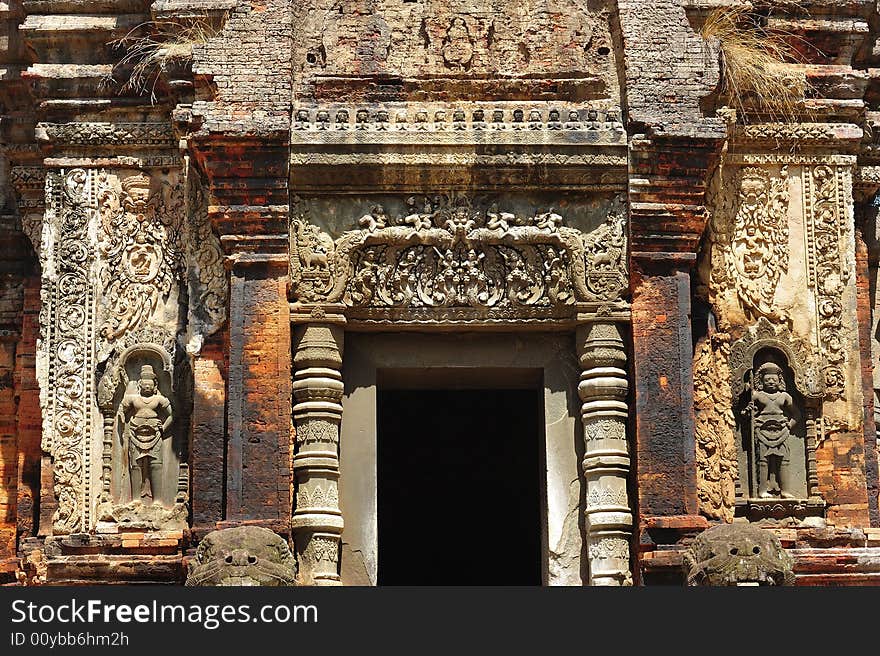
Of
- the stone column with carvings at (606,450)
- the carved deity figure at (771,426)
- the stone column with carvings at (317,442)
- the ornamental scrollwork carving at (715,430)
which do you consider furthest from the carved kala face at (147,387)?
the carved deity figure at (771,426)

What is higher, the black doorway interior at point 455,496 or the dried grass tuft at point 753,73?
the dried grass tuft at point 753,73

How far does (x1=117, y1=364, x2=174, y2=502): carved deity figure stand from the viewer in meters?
12.9

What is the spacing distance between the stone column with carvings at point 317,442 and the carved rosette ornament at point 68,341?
1585 millimetres

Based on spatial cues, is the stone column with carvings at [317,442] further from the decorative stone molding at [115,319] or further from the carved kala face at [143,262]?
the carved kala face at [143,262]

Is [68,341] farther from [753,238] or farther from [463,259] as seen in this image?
[753,238]

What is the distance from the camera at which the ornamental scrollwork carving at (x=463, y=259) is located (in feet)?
42.1

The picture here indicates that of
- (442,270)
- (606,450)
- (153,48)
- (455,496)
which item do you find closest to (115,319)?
(153,48)

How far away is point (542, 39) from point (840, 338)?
309cm

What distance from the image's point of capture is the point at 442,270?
12.9 metres

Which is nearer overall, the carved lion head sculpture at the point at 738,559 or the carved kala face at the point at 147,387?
the carved lion head sculpture at the point at 738,559

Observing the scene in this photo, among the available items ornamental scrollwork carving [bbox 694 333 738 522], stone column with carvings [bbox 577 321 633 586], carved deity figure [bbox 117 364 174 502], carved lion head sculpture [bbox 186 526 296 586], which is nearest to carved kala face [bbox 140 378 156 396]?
carved deity figure [bbox 117 364 174 502]

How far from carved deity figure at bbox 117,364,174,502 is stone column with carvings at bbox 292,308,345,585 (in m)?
1.05

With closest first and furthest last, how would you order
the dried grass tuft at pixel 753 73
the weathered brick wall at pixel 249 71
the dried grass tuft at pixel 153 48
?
the weathered brick wall at pixel 249 71, the dried grass tuft at pixel 153 48, the dried grass tuft at pixel 753 73

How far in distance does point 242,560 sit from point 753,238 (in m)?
4.61
